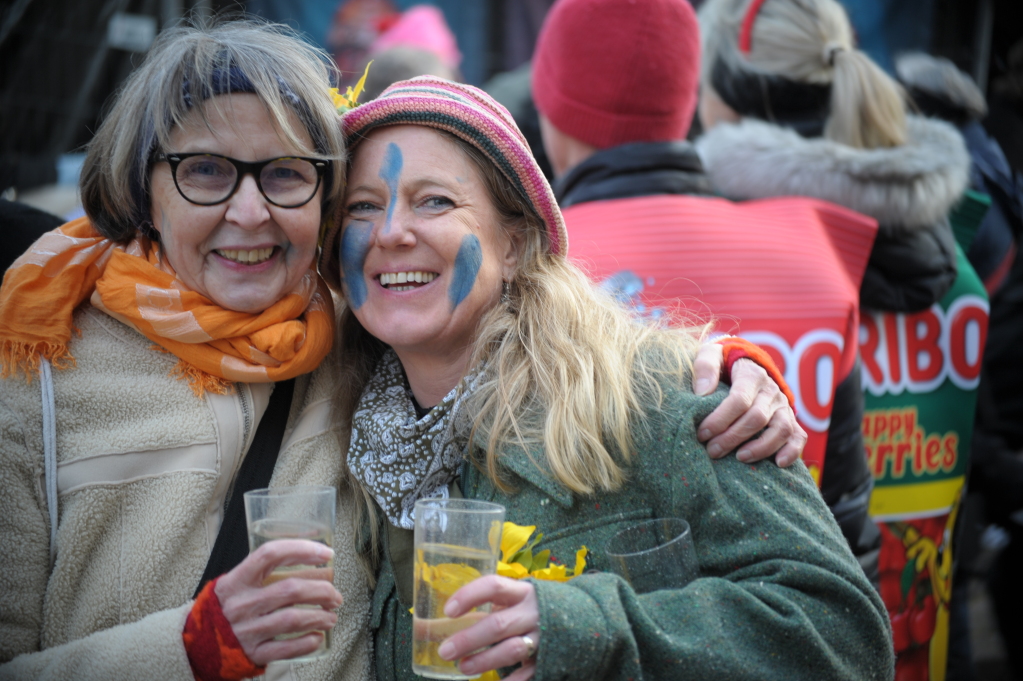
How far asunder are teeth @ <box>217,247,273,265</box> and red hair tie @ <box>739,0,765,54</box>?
218 cm

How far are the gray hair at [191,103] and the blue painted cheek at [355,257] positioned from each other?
0.07 metres

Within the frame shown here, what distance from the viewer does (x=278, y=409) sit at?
2109 mm

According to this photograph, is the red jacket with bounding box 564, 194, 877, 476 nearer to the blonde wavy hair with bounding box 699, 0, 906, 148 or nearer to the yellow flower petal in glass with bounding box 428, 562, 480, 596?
the blonde wavy hair with bounding box 699, 0, 906, 148

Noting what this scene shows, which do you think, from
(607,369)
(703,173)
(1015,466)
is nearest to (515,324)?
(607,369)

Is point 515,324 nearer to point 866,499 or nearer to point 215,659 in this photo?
point 215,659

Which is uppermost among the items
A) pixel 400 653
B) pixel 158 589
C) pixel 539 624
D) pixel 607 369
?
pixel 607 369

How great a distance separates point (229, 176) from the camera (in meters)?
2.02

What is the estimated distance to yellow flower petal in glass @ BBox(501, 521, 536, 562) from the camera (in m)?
1.85

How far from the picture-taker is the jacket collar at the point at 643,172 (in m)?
2.99

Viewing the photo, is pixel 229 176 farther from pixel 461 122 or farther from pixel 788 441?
pixel 788 441

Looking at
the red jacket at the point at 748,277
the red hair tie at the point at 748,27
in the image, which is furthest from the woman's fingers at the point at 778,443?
the red hair tie at the point at 748,27

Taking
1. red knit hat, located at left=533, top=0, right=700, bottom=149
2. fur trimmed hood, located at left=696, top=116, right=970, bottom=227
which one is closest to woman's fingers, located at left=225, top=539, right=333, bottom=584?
red knit hat, located at left=533, top=0, right=700, bottom=149

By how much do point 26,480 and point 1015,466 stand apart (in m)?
3.63

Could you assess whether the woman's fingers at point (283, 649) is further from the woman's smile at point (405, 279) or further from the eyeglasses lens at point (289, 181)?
the eyeglasses lens at point (289, 181)
